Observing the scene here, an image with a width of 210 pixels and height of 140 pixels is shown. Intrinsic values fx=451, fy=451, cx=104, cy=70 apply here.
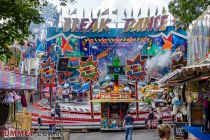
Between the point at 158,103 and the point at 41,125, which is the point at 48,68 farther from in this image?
the point at 158,103

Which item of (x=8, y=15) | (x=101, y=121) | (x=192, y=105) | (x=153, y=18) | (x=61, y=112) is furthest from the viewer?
(x=153, y=18)

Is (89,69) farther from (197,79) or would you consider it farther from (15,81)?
(197,79)

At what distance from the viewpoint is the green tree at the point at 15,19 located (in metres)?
→ 12.7

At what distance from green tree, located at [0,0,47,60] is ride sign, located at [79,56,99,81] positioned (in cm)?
2108

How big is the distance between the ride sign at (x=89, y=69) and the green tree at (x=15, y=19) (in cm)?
2108

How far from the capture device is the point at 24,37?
535 inches

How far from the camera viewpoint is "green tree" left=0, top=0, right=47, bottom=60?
41.7 ft

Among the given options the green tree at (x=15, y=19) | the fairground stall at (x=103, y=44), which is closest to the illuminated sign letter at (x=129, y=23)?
the fairground stall at (x=103, y=44)

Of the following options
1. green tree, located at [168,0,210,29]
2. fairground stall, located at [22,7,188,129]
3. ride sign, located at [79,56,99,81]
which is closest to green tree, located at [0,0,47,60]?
green tree, located at [168,0,210,29]

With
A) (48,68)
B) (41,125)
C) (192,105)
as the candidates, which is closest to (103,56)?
(48,68)

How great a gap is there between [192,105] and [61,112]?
19115mm

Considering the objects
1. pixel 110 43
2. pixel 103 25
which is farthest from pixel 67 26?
pixel 110 43

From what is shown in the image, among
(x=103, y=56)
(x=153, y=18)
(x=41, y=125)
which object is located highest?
(x=153, y=18)

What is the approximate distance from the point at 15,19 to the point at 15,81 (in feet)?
9.19
